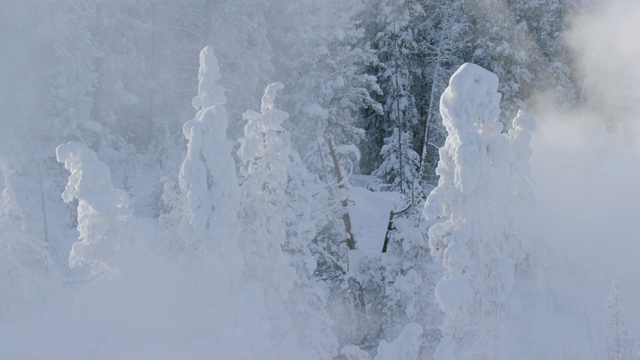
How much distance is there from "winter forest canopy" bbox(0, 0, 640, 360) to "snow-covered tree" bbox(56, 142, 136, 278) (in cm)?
5

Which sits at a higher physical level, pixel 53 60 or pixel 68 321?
pixel 53 60

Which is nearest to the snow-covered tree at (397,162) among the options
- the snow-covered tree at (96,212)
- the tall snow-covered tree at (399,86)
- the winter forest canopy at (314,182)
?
the tall snow-covered tree at (399,86)

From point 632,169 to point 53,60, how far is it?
2317 centimetres

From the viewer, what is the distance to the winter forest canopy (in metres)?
13.1

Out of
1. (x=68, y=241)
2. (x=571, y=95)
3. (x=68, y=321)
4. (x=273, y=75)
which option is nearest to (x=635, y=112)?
(x=571, y=95)

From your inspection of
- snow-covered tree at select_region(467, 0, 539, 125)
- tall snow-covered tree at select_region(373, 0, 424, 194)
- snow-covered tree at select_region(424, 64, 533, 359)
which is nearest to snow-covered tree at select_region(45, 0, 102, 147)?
tall snow-covered tree at select_region(373, 0, 424, 194)

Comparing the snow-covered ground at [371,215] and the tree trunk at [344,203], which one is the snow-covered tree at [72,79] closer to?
the tree trunk at [344,203]

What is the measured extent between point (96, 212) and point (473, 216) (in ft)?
22.8

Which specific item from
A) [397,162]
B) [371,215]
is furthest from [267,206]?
[397,162]

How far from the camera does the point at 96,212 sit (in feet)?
43.6

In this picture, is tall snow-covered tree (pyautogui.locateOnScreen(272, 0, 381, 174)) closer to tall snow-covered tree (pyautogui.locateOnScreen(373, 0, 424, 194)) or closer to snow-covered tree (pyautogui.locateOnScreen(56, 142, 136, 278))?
tall snow-covered tree (pyautogui.locateOnScreen(373, 0, 424, 194))

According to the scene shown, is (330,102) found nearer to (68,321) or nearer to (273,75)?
(273,75)

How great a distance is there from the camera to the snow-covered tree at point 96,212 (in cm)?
1319

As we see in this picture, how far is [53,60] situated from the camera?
2603 cm
